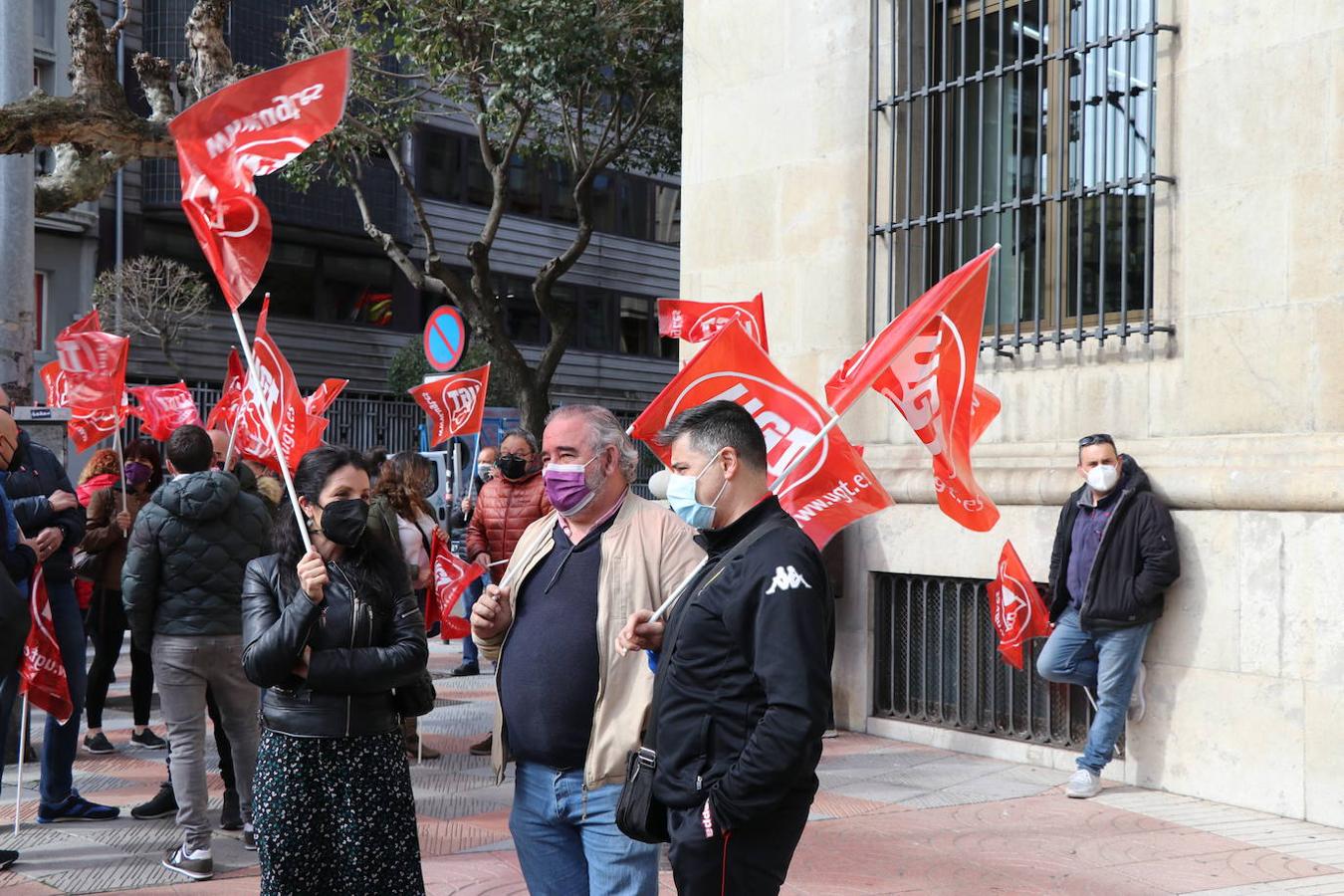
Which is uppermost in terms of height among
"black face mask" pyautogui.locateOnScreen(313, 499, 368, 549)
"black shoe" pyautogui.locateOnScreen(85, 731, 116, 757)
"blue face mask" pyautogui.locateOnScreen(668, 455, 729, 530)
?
→ "blue face mask" pyautogui.locateOnScreen(668, 455, 729, 530)

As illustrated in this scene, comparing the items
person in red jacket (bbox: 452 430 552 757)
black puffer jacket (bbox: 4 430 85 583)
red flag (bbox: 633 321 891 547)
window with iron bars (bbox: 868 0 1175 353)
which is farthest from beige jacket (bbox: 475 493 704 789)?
window with iron bars (bbox: 868 0 1175 353)

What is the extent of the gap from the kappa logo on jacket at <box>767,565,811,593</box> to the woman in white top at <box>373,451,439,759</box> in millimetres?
5581

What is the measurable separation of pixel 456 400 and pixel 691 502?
10.7 m

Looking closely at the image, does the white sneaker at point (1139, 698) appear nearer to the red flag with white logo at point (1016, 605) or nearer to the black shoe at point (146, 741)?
the red flag with white logo at point (1016, 605)

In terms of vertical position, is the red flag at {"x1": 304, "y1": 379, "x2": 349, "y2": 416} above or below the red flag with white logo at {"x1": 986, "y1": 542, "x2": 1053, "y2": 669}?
above

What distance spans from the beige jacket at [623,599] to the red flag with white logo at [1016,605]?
190 inches

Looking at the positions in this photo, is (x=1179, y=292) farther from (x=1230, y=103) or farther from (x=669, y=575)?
(x=669, y=575)

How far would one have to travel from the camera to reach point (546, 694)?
4.05 metres

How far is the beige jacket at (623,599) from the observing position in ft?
13.1

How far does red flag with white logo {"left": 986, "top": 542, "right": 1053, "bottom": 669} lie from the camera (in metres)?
8.68

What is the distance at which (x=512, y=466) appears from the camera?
356 inches

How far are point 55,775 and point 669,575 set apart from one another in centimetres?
443

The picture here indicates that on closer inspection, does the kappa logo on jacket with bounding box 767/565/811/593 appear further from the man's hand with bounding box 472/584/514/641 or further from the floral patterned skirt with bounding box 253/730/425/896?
the floral patterned skirt with bounding box 253/730/425/896

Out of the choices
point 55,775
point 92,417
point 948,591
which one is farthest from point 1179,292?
point 92,417
